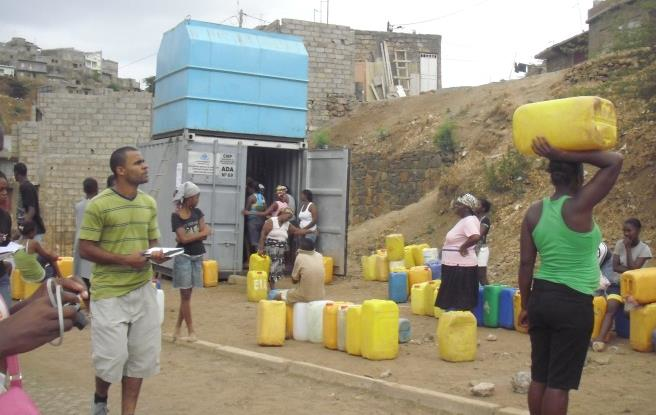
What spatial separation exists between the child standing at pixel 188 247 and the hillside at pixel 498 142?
672 centimetres

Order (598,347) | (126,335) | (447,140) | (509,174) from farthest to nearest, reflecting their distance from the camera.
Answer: (447,140), (509,174), (598,347), (126,335)

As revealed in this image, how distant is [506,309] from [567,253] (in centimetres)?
509

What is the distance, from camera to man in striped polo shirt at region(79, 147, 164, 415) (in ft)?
16.0

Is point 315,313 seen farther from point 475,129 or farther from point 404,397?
point 475,129

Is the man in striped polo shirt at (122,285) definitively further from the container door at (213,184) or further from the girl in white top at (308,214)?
the girl in white top at (308,214)

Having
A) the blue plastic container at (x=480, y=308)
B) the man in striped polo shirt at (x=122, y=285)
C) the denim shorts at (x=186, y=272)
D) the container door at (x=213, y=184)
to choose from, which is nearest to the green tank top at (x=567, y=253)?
Result: the man in striped polo shirt at (x=122, y=285)

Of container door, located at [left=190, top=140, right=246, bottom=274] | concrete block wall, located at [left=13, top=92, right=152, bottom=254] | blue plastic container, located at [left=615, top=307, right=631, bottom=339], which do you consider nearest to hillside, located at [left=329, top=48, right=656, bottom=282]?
container door, located at [left=190, top=140, right=246, bottom=274]

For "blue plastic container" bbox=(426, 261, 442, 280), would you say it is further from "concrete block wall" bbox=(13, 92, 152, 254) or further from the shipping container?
"concrete block wall" bbox=(13, 92, 152, 254)

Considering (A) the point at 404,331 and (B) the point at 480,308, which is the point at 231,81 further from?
(A) the point at 404,331

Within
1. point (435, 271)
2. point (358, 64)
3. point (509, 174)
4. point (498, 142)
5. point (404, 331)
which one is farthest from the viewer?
point (358, 64)

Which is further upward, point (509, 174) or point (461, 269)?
point (509, 174)

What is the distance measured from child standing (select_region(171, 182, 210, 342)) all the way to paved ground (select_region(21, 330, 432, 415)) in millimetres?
607

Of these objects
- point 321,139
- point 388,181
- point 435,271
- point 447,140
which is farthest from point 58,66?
point 435,271

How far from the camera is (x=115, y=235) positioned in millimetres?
5031
